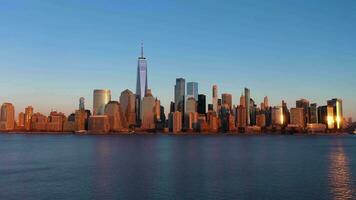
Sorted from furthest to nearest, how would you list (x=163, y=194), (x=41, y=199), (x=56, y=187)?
(x=56, y=187), (x=163, y=194), (x=41, y=199)

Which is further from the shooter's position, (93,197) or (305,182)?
(305,182)

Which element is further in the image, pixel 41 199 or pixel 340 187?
pixel 340 187

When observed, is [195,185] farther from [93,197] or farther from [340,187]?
[340,187]

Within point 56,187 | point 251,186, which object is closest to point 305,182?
point 251,186

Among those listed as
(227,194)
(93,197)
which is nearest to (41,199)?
(93,197)

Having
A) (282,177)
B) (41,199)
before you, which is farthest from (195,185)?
(41,199)

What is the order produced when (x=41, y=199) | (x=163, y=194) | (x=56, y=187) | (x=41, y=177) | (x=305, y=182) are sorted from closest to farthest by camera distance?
(x=41, y=199)
(x=163, y=194)
(x=56, y=187)
(x=305, y=182)
(x=41, y=177)

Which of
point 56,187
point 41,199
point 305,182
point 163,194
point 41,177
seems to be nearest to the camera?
point 41,199

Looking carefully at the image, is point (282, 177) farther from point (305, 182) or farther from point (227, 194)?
point (227, 194)

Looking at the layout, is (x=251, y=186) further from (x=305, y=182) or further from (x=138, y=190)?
(x=138, y=190)

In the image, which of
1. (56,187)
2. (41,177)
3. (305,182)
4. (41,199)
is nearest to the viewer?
(41,199)
